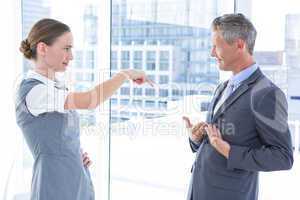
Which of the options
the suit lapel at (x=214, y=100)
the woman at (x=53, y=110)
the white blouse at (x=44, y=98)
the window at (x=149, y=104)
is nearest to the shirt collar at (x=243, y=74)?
the suit lapel at (x=214, y=100)

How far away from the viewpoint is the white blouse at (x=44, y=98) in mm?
1699

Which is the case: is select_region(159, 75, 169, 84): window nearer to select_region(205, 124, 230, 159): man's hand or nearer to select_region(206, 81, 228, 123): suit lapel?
select_region(206, 81, 228, 123): suit lapel

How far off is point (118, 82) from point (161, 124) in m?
1.17

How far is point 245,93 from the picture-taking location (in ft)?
5.36

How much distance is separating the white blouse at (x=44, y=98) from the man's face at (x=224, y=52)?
0.72m

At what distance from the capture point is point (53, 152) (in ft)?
5.99

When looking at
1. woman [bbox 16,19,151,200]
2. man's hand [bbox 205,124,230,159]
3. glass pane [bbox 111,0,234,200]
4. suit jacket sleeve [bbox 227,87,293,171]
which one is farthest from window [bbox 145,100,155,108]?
suit jacket sleeve [bbox 227,87,293,171]

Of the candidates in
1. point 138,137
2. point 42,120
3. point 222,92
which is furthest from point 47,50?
point 138,137

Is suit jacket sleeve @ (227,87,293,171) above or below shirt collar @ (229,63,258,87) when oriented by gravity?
below

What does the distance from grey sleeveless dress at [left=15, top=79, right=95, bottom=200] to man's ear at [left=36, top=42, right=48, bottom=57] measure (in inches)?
6.0

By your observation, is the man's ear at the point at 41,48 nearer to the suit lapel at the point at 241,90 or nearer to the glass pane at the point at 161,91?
Result: the suit lapel at the point at 241,90

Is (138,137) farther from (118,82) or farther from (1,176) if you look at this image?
(118,82)

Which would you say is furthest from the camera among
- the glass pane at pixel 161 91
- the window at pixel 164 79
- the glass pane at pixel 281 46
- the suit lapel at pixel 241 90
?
the window at pixel 164 79

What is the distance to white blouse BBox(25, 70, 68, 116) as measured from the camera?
1699 mm
